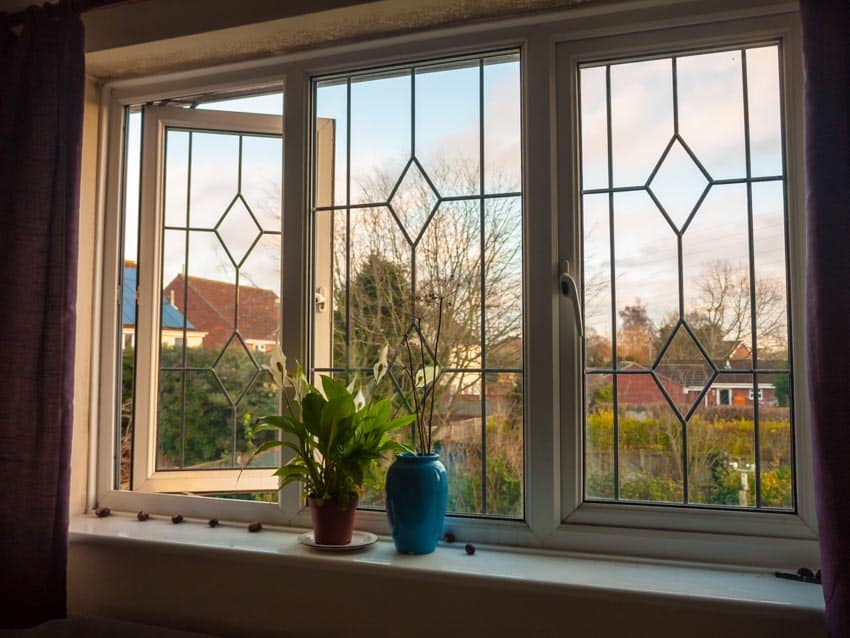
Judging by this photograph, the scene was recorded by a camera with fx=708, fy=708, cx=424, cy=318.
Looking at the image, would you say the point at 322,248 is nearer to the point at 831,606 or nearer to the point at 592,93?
the point at 592,93

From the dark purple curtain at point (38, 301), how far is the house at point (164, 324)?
34cm

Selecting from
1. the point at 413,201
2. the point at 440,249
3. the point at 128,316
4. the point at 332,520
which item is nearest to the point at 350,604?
the point at 332,520

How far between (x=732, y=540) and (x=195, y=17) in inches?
73.7

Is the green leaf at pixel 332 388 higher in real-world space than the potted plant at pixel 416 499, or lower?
higher

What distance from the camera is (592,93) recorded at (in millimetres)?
1749

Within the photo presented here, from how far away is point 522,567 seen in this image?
1.54 meters

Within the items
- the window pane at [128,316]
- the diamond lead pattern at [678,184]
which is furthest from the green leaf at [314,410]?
the diamond lead pattern at [678,184]

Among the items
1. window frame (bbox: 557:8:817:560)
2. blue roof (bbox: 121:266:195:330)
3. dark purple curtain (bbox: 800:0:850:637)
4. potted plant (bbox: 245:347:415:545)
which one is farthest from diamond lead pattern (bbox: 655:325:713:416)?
blue roof (bbox: 121:266:195:330)

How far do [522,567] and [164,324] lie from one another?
4.21 ft

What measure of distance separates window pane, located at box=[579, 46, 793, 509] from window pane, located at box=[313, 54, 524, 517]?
0.68ft

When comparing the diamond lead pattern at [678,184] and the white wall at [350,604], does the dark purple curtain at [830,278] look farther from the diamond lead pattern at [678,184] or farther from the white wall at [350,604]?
the diamond lead pattern at [678,184]

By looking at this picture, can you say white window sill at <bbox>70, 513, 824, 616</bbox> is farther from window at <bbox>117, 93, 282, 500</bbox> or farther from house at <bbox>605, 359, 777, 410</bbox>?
house at <bbox>605, 359, 777, 410</bbox>

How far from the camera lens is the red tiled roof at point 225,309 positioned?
206 cm

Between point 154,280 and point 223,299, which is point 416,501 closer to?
point 223,299
